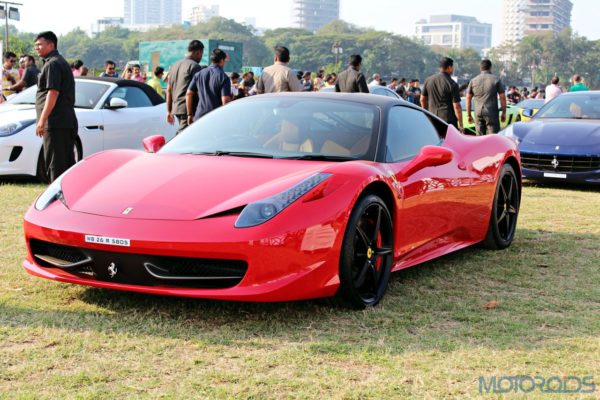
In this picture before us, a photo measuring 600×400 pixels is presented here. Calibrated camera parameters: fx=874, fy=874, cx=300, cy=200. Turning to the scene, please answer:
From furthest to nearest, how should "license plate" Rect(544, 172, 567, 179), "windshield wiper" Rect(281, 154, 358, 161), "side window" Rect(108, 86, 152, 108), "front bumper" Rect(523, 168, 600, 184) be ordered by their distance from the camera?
"side window" Rect(108, 86, 152, 108), "license plate" Rect(544, 172, 567, 179), "front bumper" Rect(523, 168, 600, 184), "windshield wiper" Rect(281, 154, 358, 161)

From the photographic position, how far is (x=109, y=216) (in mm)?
4547

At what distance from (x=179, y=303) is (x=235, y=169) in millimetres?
815

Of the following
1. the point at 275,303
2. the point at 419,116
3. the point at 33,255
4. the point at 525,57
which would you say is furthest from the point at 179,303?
the point at 525,57

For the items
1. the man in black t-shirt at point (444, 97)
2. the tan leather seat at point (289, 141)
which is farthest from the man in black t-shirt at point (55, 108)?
the man in black t-shirt at point (444, 97)

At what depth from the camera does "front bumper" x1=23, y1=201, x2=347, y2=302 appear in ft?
14.1

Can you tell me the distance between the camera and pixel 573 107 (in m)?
12.4

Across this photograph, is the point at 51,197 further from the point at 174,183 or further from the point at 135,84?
the point at 135,84

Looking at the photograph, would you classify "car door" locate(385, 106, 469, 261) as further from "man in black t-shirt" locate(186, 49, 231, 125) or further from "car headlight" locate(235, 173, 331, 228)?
"man in black t-shirt" locate(186, 49, 231, 125)

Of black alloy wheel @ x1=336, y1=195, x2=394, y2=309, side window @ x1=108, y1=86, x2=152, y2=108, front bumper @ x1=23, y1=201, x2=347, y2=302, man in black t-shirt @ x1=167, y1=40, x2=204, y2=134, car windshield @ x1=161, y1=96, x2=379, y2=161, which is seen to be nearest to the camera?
front bumper @ x1=23, y1=201, x2=347, y2=302

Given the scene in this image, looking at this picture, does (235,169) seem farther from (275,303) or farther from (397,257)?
(397,257)

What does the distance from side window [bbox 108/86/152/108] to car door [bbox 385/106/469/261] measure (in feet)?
20.5

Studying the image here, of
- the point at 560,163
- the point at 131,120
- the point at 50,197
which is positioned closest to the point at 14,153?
the point at 131,120

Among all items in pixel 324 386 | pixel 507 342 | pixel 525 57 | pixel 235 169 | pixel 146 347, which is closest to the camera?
pixel 324 386

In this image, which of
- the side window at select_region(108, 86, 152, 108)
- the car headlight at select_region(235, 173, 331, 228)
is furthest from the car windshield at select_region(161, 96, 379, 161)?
the side window at select_region(108, 86, 152, 108)
